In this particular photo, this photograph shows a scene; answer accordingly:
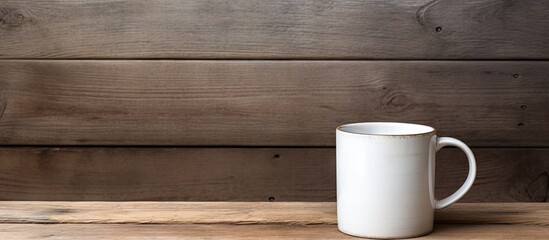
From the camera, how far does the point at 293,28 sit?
107 cm

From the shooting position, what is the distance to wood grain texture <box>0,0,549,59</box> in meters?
1.07

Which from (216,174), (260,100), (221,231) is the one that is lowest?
(221,231)

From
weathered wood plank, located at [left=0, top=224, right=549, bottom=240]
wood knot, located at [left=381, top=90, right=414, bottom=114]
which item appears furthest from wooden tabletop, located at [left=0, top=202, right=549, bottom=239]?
wood knot, located at [left=381, top=90, right=414, bottom=114]

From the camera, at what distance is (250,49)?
1083mm

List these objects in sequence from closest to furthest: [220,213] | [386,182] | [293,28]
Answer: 1. [386,182]
2. [220,213]
3. [293,28]

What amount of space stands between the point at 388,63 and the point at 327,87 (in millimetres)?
95

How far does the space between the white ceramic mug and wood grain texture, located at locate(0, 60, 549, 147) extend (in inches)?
15.9

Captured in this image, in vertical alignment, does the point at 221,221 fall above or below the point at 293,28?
below

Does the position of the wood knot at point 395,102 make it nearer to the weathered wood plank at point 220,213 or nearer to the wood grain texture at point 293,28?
the wood grain texture at point 293,28

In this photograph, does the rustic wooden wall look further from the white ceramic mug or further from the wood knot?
the white ceramic mug

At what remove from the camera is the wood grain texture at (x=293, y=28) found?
1.07 metres

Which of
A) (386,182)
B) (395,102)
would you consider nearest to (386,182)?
(386,182)

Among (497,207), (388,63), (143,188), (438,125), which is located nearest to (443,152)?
(438,125)

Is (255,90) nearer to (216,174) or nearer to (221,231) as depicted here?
(216,174)
